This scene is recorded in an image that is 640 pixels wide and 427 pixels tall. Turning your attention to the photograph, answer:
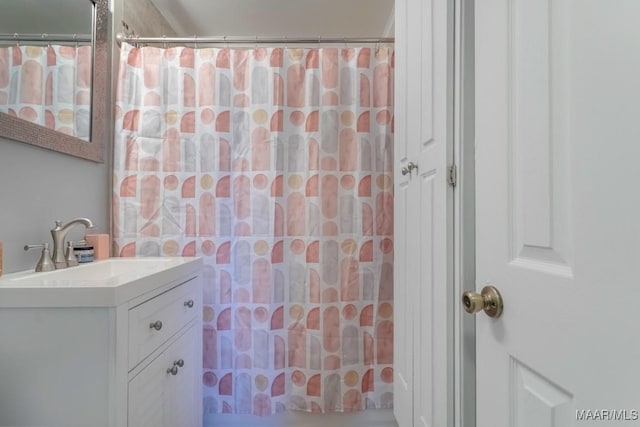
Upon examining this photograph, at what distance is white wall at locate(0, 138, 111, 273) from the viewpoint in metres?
1.01

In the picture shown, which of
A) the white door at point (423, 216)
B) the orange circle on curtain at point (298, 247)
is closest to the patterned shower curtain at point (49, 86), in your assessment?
the orange circle on curtain at point (298, 247)

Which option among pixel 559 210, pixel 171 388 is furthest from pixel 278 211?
pixel 559 210

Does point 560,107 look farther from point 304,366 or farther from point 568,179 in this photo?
point 304,366

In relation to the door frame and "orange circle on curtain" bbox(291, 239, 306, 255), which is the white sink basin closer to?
"orange circle on curtain" bbox(291, 239, 306, 255)

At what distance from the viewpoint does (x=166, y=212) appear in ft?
5.14

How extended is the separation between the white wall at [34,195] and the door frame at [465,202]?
1383 mm

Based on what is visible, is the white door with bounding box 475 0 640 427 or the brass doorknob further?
the brass doorknob

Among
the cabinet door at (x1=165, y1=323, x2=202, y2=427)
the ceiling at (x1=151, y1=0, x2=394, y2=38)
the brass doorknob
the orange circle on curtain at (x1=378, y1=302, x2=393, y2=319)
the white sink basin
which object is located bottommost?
the cabinet door at (x1=165, y1=323, x2=202, y2=427)

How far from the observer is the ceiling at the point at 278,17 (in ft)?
6.04

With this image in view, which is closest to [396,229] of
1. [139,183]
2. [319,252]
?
[319,252]

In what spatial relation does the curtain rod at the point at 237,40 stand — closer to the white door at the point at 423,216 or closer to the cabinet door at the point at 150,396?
the white door at the point at 423,216

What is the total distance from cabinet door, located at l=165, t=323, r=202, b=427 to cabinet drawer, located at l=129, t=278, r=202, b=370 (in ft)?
0.23

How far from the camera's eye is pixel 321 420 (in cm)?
159

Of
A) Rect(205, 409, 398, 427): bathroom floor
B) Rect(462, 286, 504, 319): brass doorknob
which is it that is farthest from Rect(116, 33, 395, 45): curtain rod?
Rect(205, 409, 398, 427): bathroom floor
